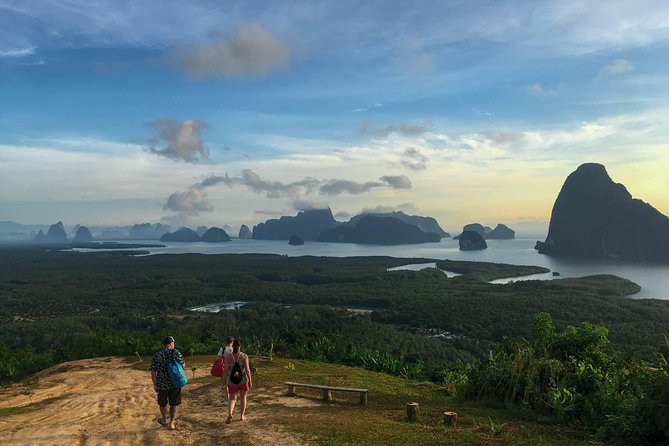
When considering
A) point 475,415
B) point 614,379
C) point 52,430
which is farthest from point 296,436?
point 614,379

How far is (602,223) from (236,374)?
196 m

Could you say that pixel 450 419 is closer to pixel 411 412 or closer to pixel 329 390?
pixel 411 412

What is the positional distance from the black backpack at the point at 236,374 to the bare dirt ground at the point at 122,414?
0.92 m

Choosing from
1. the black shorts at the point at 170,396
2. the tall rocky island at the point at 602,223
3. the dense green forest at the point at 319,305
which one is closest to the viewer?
the black shorts at the point at 170,396

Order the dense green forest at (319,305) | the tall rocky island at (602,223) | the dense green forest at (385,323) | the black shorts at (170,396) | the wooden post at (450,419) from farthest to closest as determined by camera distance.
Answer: the tall rocky island at (602,223)
the dense green forest at (319,305)
the dense green forest at (385,323)
the wooden post at (450,419)
the black shorts at (170,396)

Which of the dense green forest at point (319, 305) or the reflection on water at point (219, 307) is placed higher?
the dense green forest at point (319, 305)

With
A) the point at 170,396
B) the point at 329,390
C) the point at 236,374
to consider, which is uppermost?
the point at 236,374

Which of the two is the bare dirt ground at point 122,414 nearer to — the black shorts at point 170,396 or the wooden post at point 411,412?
the black shorts at point 170,396

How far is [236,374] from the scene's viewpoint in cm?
908

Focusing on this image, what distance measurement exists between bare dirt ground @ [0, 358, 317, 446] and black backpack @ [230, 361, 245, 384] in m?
0.92

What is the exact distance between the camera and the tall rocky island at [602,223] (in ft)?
538

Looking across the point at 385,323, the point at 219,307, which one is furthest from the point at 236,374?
the point at 219,307

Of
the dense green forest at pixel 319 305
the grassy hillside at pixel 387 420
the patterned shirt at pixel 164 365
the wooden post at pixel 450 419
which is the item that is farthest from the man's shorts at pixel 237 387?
the dense green forest at pixel 319 305

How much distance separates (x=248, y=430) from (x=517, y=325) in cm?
4601
